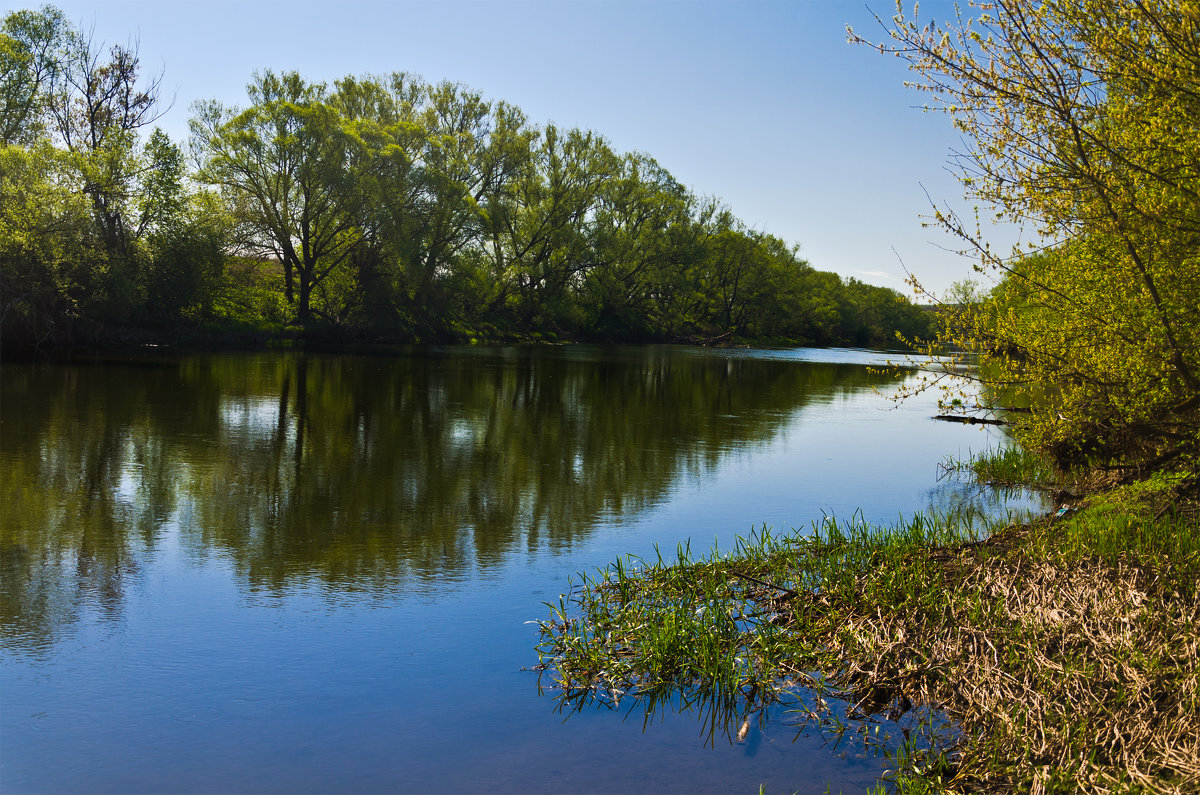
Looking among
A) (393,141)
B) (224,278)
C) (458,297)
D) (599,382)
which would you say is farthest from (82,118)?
(599,382)

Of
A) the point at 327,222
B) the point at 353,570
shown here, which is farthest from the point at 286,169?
the point at 353,570

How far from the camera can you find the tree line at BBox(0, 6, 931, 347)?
38.4 metres

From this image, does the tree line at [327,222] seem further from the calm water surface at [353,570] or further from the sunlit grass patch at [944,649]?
the sunlit grass patch at [944,649]

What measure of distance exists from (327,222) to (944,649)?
53.4 m

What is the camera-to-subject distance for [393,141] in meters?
58.8

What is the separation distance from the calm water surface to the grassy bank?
0.45 meters

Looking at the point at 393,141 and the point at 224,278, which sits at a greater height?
the point at 393,141

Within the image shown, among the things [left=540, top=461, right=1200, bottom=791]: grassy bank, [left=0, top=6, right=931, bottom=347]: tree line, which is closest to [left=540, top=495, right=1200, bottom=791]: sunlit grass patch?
[left=540, top=461, right=1200, bottom=791]: grassy bank

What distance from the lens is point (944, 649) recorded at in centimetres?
667

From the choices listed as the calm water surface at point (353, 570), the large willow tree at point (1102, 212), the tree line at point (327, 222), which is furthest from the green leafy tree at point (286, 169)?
the large willow tree at point (1102, 212)

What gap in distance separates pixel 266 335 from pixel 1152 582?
169 ft

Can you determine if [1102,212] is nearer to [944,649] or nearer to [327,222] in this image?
[944,649]

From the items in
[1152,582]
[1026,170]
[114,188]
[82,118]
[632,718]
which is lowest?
[632,718]

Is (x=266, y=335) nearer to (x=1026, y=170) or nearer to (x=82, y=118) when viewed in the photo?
(x=82, y=118)
